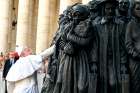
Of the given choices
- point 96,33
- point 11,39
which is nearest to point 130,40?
point 96,33

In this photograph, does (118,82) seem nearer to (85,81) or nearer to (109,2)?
(85,81)

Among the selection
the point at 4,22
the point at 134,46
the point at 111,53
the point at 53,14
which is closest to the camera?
the point at 134,46

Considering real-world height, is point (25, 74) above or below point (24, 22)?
above

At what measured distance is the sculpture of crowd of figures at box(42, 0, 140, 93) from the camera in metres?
7.59

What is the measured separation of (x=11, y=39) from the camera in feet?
173

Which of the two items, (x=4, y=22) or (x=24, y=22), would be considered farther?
(x=4, y=22)

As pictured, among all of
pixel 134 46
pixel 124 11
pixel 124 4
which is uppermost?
pixel 124 4

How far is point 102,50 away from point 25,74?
5.99m

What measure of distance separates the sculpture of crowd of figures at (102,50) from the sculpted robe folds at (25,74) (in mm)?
5373

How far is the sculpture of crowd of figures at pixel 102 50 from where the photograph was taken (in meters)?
7.59

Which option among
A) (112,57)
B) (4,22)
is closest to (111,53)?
(112,57)

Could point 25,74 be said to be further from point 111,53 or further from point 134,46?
point 134,46

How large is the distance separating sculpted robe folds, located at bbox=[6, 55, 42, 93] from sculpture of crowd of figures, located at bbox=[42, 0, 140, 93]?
5.37 meters

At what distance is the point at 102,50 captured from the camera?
7836 millimetres
